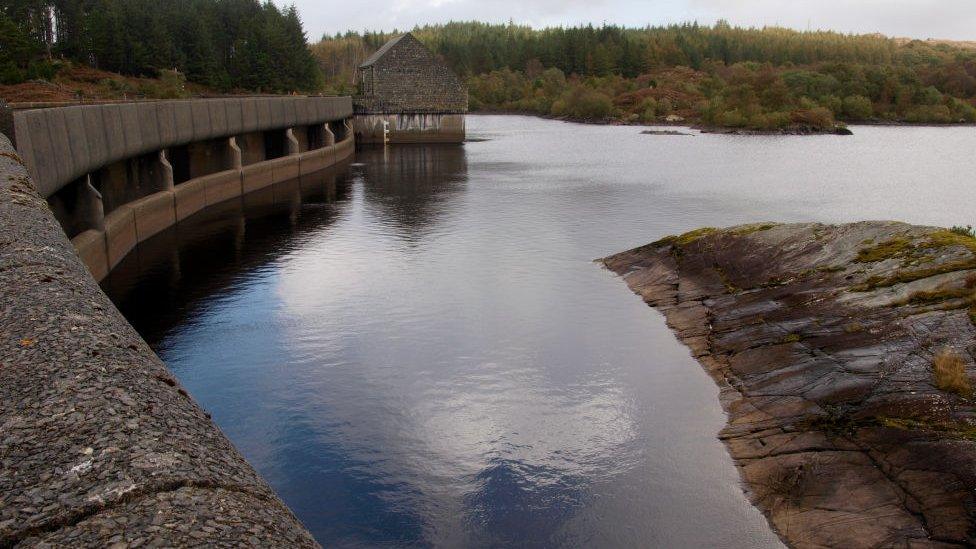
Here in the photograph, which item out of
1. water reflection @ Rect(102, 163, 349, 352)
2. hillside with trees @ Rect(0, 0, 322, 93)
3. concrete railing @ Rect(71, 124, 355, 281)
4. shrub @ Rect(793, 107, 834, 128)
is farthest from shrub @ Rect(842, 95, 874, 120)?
water reflection @ Rect(102, 163, 349, 352)

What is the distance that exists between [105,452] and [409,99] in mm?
74619

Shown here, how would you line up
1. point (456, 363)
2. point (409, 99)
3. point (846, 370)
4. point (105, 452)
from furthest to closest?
point (409, 99) < point (456, 363) < point (846, 370) < point (105, 452)

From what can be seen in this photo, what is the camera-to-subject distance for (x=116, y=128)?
83.9 ft

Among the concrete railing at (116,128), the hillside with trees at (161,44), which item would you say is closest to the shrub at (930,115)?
the hillside with trees at (161,44)

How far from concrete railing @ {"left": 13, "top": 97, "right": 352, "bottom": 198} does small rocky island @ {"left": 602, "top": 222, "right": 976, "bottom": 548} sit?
15258mm

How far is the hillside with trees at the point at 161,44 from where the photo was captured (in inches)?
4085


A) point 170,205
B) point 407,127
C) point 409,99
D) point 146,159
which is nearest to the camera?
point 146,159

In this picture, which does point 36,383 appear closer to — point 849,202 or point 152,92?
point 849,202

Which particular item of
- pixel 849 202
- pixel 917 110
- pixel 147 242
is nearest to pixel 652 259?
pixel 147 242

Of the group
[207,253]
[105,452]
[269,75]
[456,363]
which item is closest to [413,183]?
[207,253]

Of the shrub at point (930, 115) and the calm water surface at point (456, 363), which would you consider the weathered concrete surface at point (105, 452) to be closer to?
→ the calm water surface at point (456, 363)

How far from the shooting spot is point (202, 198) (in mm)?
37656

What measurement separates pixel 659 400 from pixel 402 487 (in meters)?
5.78

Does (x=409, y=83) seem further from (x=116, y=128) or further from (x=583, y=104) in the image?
(x=583, y=104)
